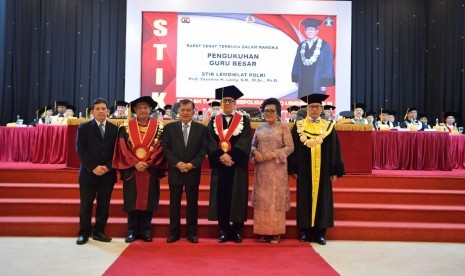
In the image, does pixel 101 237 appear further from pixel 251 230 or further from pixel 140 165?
pixel 251 230

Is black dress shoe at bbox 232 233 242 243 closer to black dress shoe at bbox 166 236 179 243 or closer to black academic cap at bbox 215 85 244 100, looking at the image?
black dress shoe at bbox 166 236 179 243

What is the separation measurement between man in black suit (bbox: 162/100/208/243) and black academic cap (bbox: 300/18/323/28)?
24.3ft

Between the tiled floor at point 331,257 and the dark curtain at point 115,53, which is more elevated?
the dark curtain at point 115,53

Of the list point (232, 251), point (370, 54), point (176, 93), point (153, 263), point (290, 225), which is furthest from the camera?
point (370, 54)

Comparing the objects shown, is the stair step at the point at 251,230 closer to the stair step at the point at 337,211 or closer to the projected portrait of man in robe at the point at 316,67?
the stair step at the point at 337,211

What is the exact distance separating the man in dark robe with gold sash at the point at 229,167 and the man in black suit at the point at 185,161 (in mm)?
148

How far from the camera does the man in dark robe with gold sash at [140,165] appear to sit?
4750 mm

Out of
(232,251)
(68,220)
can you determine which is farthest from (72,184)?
(232,251)

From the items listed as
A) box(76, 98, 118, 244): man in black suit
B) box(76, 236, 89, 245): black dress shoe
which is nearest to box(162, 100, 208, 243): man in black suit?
box(76, 98, 118, 244): man in black suit

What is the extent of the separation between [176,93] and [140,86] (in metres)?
0.92

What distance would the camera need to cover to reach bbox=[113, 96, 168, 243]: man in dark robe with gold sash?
4.75 metres

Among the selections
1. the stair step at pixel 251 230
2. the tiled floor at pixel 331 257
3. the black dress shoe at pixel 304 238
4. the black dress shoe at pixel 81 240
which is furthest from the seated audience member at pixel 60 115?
the black dress shoe at pixel 304 238

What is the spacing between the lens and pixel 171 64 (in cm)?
1140

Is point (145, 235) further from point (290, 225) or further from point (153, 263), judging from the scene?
point (290, 225)
